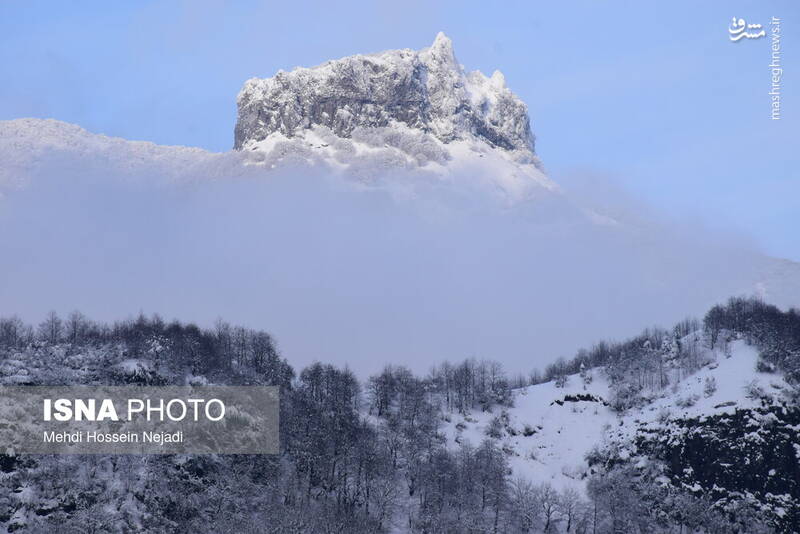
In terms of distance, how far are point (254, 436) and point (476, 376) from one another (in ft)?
242

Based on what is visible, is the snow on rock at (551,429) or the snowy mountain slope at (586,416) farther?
the snow on rock at (551,429)

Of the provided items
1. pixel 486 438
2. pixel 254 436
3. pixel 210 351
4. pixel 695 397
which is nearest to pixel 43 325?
pixel 210 351

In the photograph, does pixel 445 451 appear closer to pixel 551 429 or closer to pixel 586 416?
pixel 551 429

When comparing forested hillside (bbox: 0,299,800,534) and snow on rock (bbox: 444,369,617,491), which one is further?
snow on rock (bbox: 444,369,617,491)

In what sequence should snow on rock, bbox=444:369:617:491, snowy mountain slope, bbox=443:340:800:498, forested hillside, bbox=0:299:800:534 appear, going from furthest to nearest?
snow on rock, bbox=444:369:617:491, snowy mountain slope, bbox=443:340:800:498, forested hillside, bbox=0:299:800:534

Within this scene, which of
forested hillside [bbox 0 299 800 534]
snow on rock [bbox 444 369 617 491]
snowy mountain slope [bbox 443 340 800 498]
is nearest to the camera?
forested hillside [bbox 0 299 800 534]

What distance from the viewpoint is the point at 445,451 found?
5910 inches

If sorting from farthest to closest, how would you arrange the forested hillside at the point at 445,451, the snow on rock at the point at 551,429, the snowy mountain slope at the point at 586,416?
the snow on rock at the point at 551,429 < the snowy mountain slope at the point at 586,416 < the forested hillside at the point at 445,451

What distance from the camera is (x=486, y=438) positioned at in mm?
163625

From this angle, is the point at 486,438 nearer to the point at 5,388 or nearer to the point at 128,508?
the point at 128,508

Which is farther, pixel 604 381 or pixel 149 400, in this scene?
pixel 604 381

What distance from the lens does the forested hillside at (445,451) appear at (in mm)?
113938

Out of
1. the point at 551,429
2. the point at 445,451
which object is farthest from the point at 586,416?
the point at 445,451

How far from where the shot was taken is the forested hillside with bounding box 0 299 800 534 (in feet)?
374
